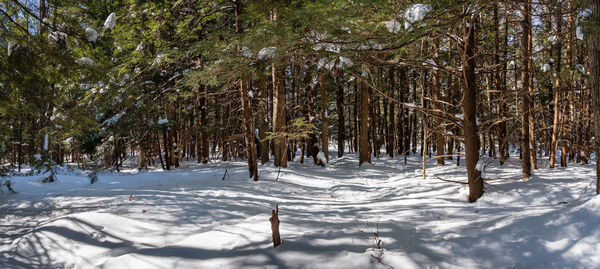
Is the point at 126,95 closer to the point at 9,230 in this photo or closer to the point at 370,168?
the point at 9,230

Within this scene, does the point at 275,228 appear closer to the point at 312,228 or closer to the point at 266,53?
the point at 312,228

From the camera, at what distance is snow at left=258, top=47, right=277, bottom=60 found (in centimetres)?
674

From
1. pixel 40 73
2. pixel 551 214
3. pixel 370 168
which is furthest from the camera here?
pixel 370 168

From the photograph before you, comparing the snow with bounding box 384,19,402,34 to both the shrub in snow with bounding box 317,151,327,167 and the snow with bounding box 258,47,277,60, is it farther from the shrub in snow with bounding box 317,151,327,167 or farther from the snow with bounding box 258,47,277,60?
the shrub in snow with bounding box 317,151,327,167

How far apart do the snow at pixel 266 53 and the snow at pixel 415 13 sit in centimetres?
292

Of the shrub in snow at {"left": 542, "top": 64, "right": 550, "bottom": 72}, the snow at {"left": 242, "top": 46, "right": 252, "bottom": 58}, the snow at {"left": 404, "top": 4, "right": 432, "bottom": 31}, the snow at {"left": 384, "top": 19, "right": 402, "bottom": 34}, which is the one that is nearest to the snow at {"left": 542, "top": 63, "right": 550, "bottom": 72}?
the shrub in snow at {"left": 542, "top": 64, "right": 550, "bottom": 72}

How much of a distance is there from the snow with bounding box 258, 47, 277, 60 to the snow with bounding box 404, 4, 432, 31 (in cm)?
292

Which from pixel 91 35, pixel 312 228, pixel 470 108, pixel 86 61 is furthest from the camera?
pixel 86 61

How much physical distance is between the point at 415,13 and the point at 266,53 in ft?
11.4

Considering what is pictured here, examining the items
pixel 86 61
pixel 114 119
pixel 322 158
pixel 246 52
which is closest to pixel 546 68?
pixel 322 158

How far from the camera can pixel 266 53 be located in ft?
22.5

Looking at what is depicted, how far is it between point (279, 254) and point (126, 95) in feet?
37.7

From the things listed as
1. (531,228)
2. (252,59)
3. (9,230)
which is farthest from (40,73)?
(531,228)

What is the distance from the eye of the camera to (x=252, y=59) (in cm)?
771
